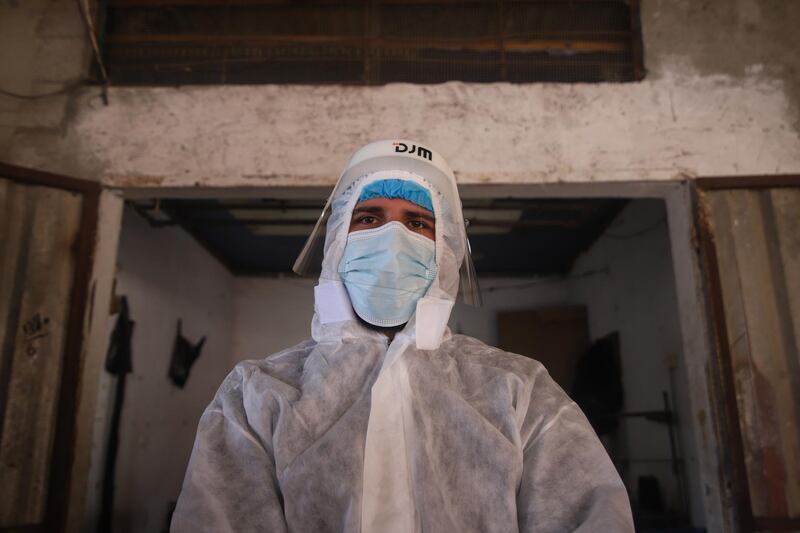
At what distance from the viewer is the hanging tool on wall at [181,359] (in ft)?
14.6

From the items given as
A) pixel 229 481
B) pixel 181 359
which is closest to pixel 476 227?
pixel 181 359

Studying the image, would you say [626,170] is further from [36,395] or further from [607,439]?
[607,439]

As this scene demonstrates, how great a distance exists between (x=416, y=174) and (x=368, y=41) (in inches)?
45.8

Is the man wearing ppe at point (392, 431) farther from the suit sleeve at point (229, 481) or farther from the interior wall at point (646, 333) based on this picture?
the interior wall at point (646, 333)

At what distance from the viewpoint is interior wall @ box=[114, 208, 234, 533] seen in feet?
12.2

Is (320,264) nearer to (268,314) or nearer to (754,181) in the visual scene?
(754,181)

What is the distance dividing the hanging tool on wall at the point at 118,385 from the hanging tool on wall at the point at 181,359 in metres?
0.78

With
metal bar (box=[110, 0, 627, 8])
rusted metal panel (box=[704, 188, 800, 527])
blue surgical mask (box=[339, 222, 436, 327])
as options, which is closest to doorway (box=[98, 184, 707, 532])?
rusted metal panel (box=[704, 188, 800, 527])

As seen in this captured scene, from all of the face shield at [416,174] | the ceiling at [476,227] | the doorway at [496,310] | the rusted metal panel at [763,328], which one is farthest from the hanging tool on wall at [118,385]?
the rusted metal panel at [763,328]

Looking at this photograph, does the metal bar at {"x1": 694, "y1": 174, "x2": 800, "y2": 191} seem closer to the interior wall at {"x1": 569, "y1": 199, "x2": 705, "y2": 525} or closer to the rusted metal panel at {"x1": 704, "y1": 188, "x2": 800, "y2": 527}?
the rusted metal panel at {"x1": 704, "y1": 188, "x2": 800, "y2": 527}

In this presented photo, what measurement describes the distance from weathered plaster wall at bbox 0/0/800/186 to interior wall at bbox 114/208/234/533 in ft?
4.52

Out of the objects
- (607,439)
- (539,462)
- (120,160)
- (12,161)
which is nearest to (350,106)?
(120,160)

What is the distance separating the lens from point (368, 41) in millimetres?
2555

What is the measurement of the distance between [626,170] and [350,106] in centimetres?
107
